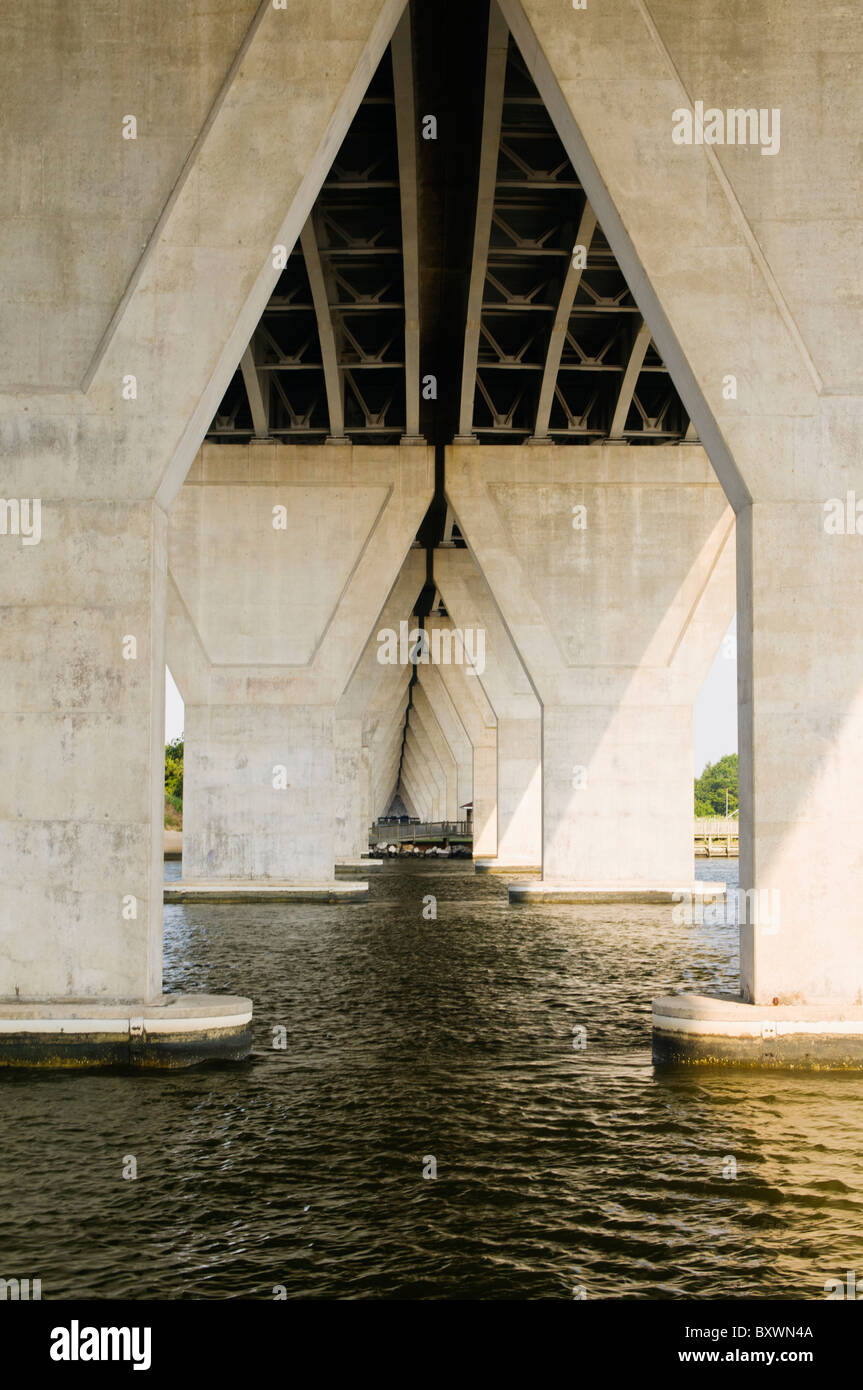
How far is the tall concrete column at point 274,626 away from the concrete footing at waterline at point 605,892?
455 cm

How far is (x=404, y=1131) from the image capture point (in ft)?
32.8

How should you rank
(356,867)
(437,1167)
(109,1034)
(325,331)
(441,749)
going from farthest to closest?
(441,749) → (356,867) → (325,331) → (109,1034) → (437,1167)

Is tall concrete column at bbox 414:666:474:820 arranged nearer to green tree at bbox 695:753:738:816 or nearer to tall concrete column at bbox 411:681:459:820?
tall concrete column at bbox 411:681:459:820

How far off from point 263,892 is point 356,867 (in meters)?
17.4

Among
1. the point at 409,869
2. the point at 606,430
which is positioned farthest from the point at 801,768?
the point at 409,869

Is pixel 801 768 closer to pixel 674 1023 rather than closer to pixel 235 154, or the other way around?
pixel 674 1023

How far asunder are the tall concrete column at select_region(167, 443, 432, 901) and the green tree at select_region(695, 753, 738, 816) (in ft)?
473

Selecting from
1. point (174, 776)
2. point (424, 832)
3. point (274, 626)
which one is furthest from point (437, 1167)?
point (174, 776)

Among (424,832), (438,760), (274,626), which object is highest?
(274,626)

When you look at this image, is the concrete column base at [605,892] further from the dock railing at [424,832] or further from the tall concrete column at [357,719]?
the dock railing at [424,832]

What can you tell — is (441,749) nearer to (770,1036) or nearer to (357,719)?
(357,719)

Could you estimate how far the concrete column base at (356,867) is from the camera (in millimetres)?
48244

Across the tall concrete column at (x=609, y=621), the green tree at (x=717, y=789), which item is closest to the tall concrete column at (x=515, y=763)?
the tall concrete column at (x=609, y=621)

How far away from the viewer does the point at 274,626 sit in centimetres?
3434
